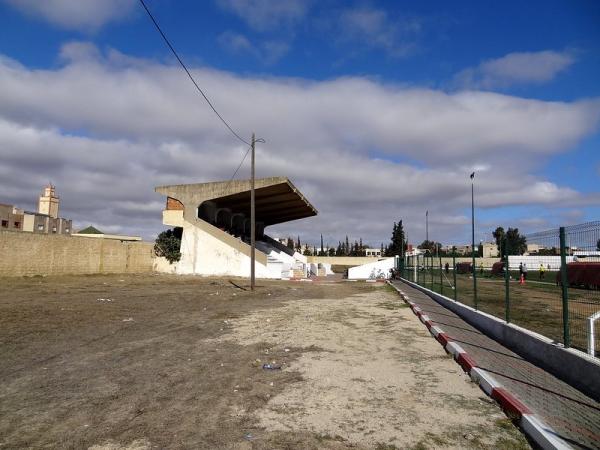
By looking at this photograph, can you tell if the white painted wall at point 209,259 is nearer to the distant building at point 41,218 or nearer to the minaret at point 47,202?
the distant building at point 41,218

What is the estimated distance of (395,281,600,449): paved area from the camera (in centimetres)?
471

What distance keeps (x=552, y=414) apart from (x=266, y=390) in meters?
3.44

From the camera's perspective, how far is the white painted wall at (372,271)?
157 ft

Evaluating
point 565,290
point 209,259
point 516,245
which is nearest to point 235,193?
point 209,259

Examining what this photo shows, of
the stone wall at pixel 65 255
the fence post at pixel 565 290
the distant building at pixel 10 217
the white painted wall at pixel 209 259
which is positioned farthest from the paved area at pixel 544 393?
the distant building at pixel 10 217

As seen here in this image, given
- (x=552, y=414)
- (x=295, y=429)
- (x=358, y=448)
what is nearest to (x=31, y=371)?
(x=295, y=429)

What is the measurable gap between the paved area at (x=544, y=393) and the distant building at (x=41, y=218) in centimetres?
5953

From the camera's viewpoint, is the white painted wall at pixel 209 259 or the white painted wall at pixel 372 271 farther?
the white painted wall at pixel 372 271

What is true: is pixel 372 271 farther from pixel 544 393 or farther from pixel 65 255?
pixel 544 393

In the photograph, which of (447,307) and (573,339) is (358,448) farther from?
(447,307)

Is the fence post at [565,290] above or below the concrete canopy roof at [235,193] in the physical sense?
below

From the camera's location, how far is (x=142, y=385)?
6438 millimetres

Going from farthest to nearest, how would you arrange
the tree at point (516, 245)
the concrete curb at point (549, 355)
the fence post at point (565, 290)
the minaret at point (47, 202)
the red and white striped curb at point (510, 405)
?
the minaret at point (47, 202) → the tree at point (516, 245) → the fence post at point (565, 290) → the concrete curb at point (549, 355) → the red and white striped curb at point (510, 405)

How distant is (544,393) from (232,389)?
162 inches
